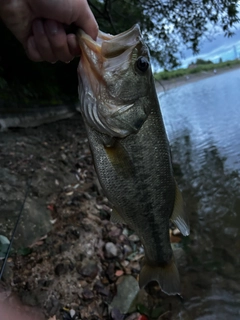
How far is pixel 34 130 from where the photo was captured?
23.0ft

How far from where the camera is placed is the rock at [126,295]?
283cm

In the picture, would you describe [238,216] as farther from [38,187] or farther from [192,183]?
[38,187]

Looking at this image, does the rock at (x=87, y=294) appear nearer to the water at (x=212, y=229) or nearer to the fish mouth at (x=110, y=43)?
the water at (x=212, y=229)

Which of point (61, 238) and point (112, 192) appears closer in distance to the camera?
point (112, 192)

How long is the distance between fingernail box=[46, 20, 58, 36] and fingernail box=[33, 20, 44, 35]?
5 centimetres

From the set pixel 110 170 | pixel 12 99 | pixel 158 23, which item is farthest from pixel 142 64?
pixel 158 23

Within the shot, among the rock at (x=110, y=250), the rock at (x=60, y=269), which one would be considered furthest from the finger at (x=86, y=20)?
the rock at (x=110, y=250)

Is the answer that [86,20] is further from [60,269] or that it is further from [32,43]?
[60,269]

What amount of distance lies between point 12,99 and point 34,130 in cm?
102

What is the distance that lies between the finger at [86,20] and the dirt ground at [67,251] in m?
1.98

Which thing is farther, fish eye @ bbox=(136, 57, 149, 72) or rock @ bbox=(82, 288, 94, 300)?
rock @ bbox=(82, 288, 94, 300)

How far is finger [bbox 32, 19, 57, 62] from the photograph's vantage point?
1.78 m

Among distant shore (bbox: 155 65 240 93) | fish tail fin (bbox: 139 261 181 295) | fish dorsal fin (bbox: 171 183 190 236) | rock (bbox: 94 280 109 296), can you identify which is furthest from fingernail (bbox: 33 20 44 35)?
distant shore (bbox: 155 65 240 93)

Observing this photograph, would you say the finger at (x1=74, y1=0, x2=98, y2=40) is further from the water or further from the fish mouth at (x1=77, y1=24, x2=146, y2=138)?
the water
